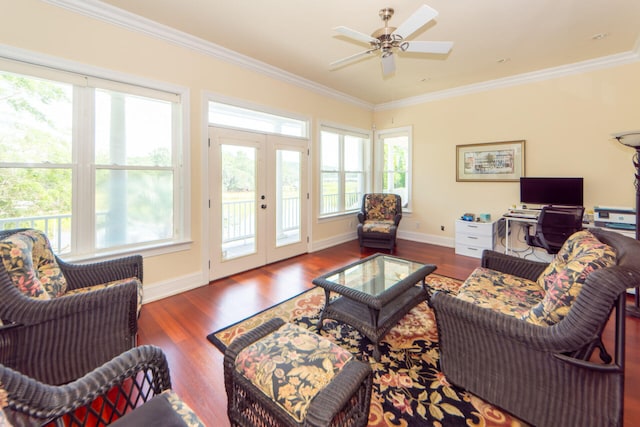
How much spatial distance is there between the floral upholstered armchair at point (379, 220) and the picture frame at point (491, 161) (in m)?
1.28

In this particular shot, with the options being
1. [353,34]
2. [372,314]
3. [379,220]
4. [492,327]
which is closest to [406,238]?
[379,220]

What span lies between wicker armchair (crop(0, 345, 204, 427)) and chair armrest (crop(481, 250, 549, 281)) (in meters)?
2.54

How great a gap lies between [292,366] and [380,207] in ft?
14.4

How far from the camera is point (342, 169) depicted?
5.57 metres

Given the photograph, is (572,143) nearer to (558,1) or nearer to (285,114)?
(558,1)

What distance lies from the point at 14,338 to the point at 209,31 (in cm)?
311

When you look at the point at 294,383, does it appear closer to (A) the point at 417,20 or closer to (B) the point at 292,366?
(B) the point at 292,366

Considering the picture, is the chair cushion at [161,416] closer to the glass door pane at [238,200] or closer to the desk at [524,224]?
the glass door pane at [238,200]

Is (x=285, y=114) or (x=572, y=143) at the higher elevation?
(x=285, y=114)

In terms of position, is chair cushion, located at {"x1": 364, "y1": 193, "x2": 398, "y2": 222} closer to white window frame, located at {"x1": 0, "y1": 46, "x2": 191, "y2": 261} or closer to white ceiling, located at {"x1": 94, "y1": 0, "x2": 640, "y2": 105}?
white ceiling, located at {"x1": 94, "y1": 0, "x2": 640, "y2": 105}

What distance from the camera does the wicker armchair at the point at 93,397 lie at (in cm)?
85

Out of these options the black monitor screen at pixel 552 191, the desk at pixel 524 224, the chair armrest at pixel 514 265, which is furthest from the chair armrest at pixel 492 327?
the black monitor screen at pixel 552 191

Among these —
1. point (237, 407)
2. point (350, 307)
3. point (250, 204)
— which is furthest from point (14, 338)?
point (250, 204)

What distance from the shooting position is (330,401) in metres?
1.10
